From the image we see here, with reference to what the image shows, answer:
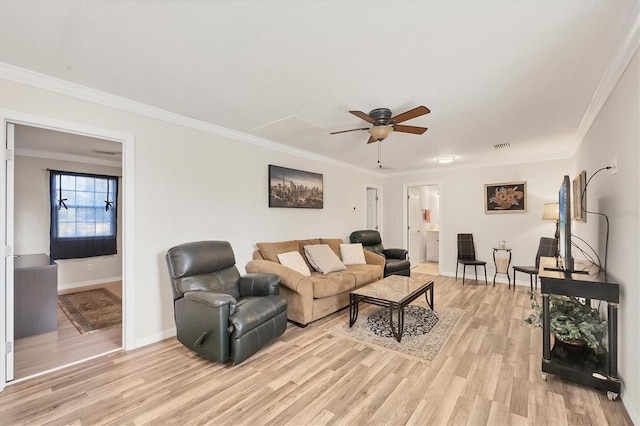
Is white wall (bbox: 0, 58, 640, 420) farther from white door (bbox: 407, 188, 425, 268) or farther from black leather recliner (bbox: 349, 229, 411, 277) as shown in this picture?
white door (bbox: 407, 188, 425, 268)

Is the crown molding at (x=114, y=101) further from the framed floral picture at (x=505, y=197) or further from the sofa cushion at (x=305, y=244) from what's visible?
the framed floral picture at (x=505, y=197)

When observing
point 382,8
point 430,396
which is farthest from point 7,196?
point 430,396

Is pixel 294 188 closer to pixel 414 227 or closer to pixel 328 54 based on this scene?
pixel 328 54

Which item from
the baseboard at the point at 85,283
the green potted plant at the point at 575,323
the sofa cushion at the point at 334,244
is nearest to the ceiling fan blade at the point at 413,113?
the green potted plant at the point at 575,323

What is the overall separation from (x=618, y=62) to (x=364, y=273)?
333cm

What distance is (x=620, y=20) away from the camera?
1.66 m

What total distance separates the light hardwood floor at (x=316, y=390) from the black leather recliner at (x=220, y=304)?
0.60 ft

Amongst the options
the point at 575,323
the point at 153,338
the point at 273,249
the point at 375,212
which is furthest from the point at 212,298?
the point at 375,212

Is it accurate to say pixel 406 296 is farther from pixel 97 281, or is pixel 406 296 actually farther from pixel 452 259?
pixel 97 281

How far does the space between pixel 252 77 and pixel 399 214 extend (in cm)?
534

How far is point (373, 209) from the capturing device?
714 centimetres

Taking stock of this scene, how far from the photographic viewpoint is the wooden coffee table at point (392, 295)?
2.97m

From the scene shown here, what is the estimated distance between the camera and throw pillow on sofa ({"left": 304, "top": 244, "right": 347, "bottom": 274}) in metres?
4.26

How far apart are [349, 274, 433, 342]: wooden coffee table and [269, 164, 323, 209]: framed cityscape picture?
1.86 m
